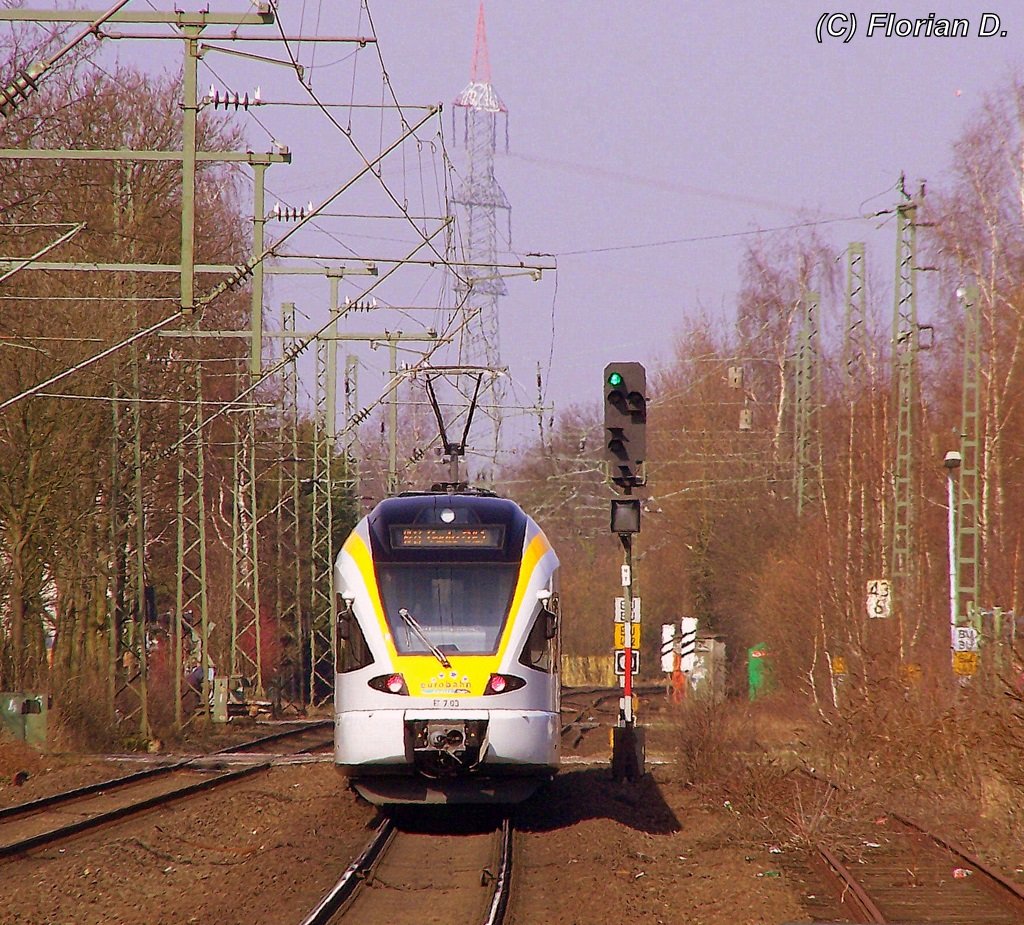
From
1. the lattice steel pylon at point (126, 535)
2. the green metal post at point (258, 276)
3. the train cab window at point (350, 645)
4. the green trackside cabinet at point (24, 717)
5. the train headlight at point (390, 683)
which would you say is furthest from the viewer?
the lattice steel pylon at point (126, 535)

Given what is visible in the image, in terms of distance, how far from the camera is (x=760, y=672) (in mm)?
40594

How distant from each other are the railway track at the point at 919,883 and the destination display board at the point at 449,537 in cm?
433

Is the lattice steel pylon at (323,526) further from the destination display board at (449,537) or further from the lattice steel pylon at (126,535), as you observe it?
the destination display board at (449,537)

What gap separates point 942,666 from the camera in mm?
21516

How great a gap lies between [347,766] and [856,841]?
488 centimetres

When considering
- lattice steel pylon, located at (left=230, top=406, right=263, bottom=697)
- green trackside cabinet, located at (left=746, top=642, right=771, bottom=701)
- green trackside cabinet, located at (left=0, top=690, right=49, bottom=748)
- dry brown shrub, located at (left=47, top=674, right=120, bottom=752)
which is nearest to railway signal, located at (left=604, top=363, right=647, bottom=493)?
green trackside cabinet, located at (left=0, top=690, right=49, bottom=748)

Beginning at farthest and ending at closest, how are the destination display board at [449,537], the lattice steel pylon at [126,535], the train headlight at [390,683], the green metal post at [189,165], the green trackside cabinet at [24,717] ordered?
1. the lattice steel pylon at [126,535]
2. the green trackside cabinet at [24,717]
3. the green metal post at [189,165]
4. the destination display board at [449,537]
5. the train headlight at [390,683]

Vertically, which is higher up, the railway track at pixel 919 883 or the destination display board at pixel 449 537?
the destination display board at pixel 449 537

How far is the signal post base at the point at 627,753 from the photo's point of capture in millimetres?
20062

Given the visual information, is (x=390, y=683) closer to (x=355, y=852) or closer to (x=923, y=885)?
(x=355, y=852)

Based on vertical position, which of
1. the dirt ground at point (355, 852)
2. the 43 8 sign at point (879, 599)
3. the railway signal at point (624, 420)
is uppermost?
the railway signal at point (624, 420)

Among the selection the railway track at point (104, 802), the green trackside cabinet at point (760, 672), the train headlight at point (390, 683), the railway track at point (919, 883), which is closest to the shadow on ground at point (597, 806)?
the train headlight at point (390, 683)

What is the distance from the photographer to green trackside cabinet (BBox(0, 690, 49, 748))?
25359mm

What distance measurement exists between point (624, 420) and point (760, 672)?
72.9 ft
